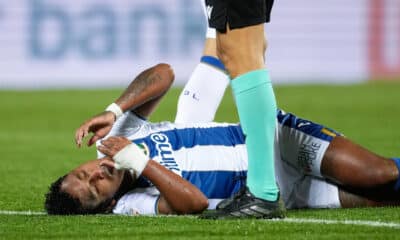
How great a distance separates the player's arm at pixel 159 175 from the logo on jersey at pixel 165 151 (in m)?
0.19

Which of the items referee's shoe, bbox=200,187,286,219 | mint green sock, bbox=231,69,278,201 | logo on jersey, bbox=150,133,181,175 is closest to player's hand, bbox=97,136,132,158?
logo on jersey, bbox=150,133,181,175

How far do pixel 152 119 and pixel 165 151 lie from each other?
19.6ft

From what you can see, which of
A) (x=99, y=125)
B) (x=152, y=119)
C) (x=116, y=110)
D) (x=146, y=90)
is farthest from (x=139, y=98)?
(x=152, y=119)

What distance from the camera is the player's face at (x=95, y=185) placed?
A: 5121 mm

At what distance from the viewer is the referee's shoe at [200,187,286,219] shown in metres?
4.69

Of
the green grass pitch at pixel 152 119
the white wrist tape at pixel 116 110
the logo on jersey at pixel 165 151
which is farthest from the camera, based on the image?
the logo on jersey at pixel 165 151

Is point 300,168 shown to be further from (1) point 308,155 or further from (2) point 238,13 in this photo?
(2) point 238,13

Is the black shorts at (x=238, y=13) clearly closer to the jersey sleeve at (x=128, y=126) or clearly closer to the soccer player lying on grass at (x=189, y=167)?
the soccer player lying on grass at (x=189, y=167)

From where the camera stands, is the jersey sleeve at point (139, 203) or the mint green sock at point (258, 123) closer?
the mint green sock at point (258, 123)

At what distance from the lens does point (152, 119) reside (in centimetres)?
1121

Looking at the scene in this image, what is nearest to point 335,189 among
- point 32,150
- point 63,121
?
point 32,150

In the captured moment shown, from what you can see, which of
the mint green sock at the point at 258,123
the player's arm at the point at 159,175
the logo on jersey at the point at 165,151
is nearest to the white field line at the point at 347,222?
the mint green sock at the point at 258,123

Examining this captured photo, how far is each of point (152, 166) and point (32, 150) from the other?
405cm

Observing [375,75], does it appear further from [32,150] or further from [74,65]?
[32,150]
